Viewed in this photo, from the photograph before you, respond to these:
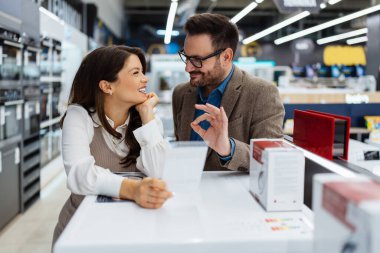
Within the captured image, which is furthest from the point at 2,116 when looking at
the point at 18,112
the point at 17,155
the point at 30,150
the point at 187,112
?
the point at 187,112

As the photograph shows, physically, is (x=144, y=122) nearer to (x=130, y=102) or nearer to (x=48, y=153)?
(x=130, y=102)

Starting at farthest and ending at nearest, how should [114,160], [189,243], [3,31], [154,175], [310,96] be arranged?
[310,96]
[3,31]
[114,160]
[154,175]
[189,243]

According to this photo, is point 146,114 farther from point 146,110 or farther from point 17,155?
point 17,155

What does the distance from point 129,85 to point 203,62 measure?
487 mm

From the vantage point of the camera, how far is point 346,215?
70 centimetres

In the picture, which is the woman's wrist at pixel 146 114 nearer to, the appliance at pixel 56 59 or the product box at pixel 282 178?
the product box at pixel 282 178

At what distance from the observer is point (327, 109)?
530 centimetres

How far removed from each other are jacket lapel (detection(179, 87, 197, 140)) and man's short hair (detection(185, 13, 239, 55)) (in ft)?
1.19

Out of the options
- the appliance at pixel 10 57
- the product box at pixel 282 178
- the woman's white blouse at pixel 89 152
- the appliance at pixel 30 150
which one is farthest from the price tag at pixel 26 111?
the product box at pixel 282 178

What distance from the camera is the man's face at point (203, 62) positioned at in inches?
87.2

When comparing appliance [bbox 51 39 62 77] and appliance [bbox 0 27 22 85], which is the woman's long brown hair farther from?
appliance [bbox 51 39 62 77]

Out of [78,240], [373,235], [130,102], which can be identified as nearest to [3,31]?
[130,102]

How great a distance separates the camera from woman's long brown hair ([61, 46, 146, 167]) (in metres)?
1.90

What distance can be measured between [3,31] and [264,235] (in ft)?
12.6
